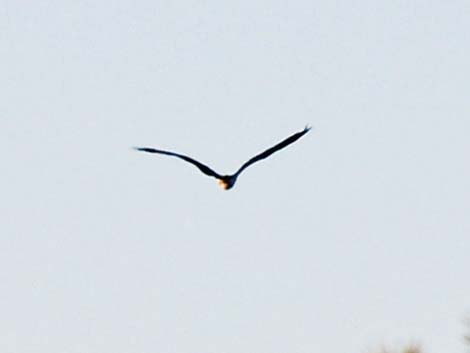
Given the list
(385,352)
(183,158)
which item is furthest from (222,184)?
(385,352)

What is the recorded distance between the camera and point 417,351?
52.9 metres

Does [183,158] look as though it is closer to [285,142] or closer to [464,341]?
[285,142]

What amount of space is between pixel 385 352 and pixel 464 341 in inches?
105

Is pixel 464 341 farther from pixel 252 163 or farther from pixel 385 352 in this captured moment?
pixel 252 163

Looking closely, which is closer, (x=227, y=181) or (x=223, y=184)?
(x=223, y=184)

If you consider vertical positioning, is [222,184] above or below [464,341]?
above

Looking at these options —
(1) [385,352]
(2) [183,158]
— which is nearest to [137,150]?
(2) [183,158]

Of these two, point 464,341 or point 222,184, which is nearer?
point 222,184

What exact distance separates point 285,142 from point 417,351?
2779 cm

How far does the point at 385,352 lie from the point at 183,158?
28766 millimetres

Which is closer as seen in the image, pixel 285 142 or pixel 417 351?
pixel 285 142

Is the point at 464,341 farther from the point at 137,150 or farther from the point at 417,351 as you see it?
the point at 137,150

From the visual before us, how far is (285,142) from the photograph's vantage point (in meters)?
26.0

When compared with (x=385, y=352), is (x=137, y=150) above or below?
above
